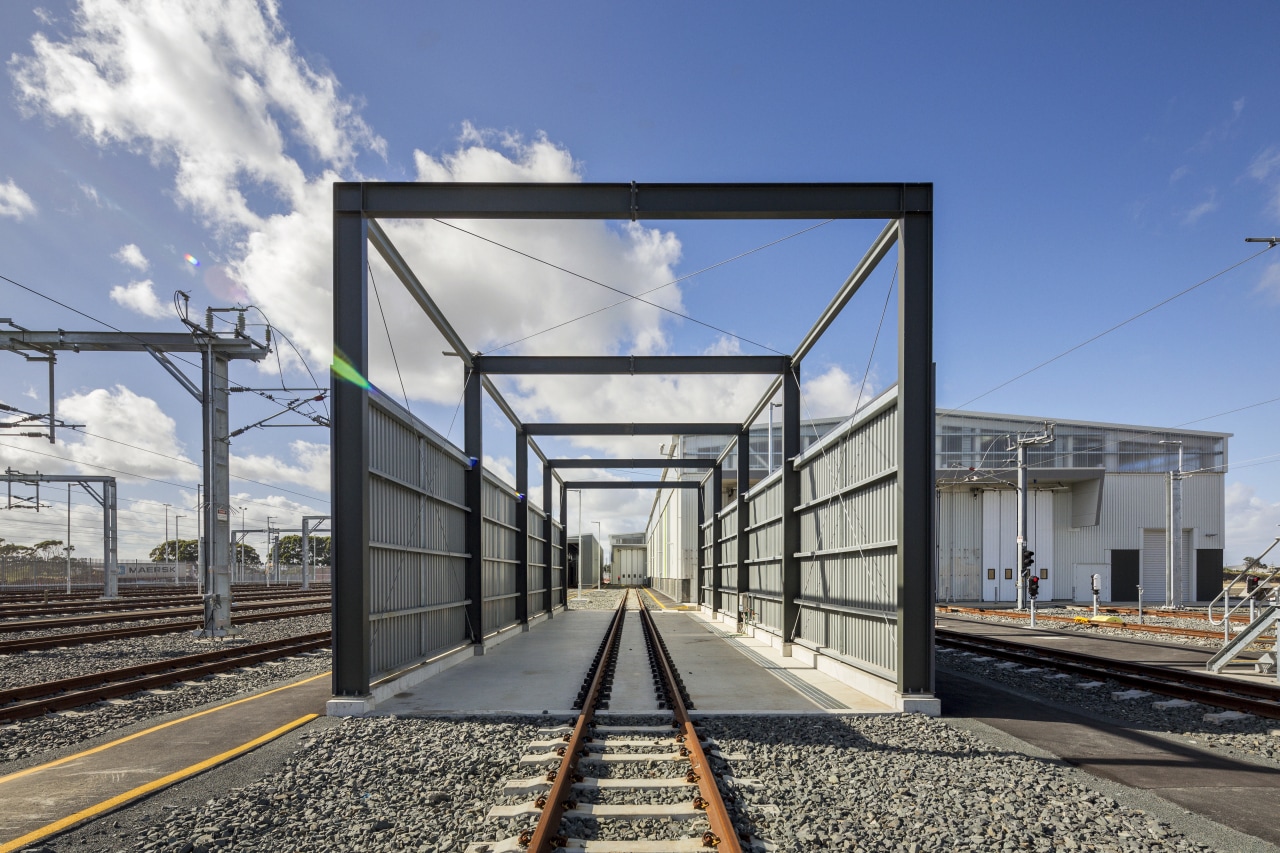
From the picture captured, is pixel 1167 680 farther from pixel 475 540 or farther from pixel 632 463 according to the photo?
pixel 632 463

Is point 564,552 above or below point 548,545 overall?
below

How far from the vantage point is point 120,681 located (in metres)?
11.8

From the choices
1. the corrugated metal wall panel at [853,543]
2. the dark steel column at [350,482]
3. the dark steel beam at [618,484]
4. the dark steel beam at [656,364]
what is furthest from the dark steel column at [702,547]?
the dark steel column at [350,482]

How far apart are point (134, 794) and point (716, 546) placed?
75.8ft

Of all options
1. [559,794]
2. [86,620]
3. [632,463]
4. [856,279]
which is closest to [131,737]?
[559,794]

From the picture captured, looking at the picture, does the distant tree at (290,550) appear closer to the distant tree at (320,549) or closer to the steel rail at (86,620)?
the distant tree at (320,549)

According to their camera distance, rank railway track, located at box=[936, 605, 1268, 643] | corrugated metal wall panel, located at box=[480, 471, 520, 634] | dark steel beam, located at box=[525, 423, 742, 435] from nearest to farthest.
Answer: corrugated metal wall panel, located at box=[480, 471, 520, 634] → railway track, located at box=[936, 605, 1268, 643] → dark steel beam, located at box=[525, 423, 742, 435]

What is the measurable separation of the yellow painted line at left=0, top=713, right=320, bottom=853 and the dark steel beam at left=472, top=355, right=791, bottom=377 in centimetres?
1090

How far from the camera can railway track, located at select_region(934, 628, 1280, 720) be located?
9695mm

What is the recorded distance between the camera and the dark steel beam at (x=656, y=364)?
18.0m

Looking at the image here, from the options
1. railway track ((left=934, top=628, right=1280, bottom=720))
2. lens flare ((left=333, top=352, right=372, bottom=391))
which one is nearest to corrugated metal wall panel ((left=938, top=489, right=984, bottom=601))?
railway track ((left=934, top=628, right=1280, bottom=720))

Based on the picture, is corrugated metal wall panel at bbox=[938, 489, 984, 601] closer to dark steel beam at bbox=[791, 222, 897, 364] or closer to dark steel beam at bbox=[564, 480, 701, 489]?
dark steel beam at bbox=[564, 480, 701, 489]

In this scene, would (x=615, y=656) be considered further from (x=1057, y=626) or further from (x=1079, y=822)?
(x=1057, y=626)

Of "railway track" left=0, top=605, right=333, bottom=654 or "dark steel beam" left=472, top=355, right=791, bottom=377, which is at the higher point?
"dark steel beam" left=472, top=355, right=791, bottom=377
